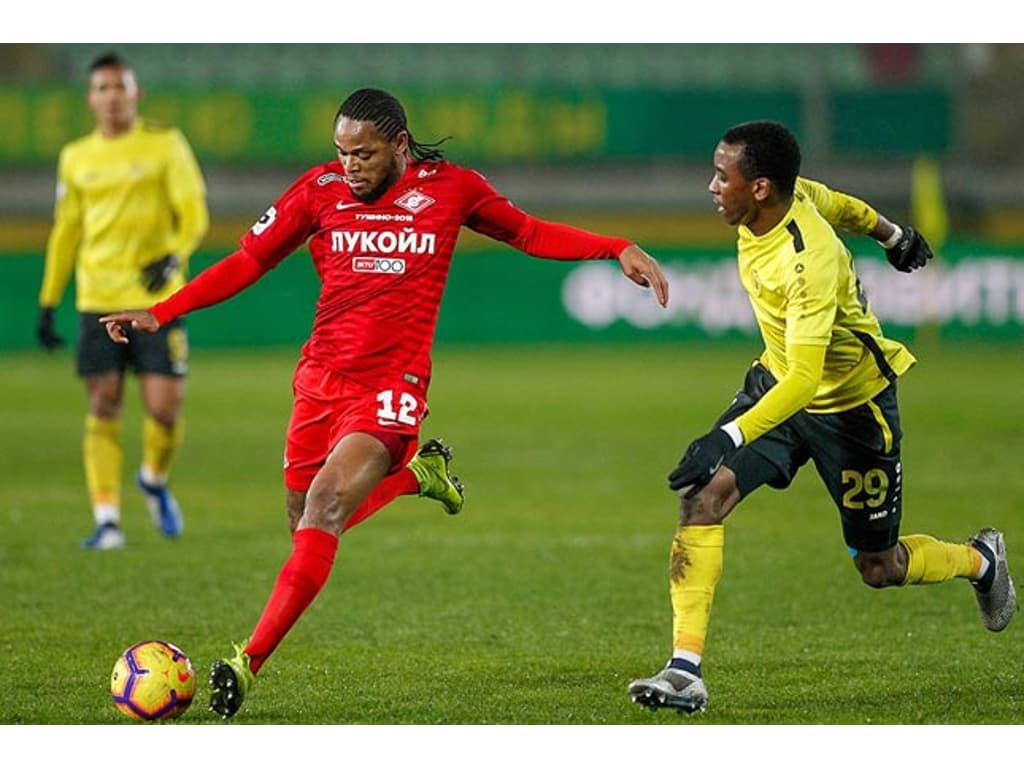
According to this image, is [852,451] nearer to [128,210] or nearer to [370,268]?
[370,268]

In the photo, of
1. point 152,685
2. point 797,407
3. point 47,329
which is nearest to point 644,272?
point 797,407

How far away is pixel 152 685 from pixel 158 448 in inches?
204

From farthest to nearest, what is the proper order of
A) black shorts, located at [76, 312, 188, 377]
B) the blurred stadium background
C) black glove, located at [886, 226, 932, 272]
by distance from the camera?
the blurred stadium background
black shorts, located at [76, 312, 188, 377]
black glove, located at [886, 226, 932, 272]

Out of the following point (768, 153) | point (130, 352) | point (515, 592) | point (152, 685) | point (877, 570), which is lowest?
point (515, 592)

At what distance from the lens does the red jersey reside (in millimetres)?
7090

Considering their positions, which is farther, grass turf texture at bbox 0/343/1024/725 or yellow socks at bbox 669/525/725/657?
grass turf texture at bbox 0/343/1024/725

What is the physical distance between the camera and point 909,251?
767 cm

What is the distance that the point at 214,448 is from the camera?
16.9 m

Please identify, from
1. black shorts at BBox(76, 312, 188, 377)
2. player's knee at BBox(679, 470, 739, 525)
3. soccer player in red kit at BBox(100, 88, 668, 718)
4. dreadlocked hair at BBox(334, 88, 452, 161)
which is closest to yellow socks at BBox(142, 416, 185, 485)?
black shorts at BBox(76, 312, 188, 377)

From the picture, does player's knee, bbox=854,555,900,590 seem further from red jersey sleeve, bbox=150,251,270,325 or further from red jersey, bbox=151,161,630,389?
red jersey sleeve, bbox=150,251,270,325

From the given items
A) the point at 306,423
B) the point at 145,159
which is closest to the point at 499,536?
the point at 145,159

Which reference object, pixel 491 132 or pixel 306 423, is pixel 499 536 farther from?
pixel 491 132

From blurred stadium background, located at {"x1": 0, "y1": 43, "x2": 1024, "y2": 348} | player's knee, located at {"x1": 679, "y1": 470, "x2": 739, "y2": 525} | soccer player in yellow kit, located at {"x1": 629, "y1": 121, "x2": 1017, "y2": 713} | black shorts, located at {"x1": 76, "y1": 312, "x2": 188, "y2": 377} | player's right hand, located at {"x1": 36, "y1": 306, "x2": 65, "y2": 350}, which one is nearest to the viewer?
soccer player in yellow kit, located at {"x1": 629, "y1": 121, "x2": 1017, "y2": 713}

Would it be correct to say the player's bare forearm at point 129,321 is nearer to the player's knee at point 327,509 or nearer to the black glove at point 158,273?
the player's knee at point 327,509
